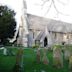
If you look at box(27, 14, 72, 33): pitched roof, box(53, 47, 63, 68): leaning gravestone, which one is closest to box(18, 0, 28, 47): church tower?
box(27, 14, 72, 33): pitched roof

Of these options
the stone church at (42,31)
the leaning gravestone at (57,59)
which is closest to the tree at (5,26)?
the stone church at (42,31)

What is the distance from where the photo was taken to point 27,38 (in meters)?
58.2

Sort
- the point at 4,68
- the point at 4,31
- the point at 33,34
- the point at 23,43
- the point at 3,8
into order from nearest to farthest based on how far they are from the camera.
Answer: the point at 4,68, the point at 4,31, the point at 3,8, the point at 23,43, the point at 33,34

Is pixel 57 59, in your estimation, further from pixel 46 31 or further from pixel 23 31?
pixel 23 31

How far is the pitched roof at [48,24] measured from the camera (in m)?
64.5

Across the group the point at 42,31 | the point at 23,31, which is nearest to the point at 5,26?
the point at 23,31

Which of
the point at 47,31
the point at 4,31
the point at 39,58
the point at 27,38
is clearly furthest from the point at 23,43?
the point at 39,58

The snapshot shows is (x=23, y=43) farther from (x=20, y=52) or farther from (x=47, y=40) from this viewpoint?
(x=20, y=52)

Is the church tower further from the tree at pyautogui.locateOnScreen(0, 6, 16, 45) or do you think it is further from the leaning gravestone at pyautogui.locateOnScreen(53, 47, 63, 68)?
the leaning gravestone at pyautogui.locateOnScreen(53, 47, 63, 68)

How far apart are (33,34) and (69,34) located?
10875 mm

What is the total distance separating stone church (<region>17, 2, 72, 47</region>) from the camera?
57.3m

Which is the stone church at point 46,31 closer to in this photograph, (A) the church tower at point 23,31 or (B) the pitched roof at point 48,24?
(B) the pitched roof at point 48,24

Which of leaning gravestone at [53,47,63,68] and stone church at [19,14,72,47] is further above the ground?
stone church at [19,14,72,47]

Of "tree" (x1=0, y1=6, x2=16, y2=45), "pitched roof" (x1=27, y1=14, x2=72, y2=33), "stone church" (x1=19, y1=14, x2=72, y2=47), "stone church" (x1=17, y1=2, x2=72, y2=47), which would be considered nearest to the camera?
"tree" (x1=0, y1=6, x2=16, y2=45)
